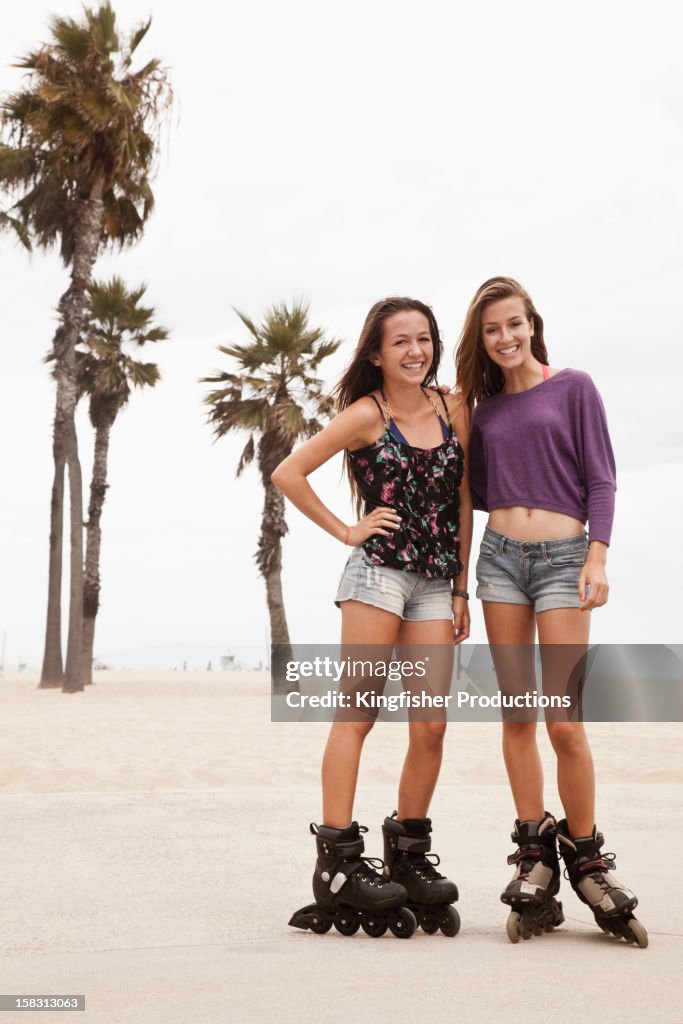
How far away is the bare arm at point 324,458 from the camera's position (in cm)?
338

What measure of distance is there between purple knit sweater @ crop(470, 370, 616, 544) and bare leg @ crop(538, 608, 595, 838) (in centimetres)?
32

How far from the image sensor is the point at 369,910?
3.14m

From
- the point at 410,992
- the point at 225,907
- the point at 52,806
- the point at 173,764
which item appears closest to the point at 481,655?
the point at 173,764

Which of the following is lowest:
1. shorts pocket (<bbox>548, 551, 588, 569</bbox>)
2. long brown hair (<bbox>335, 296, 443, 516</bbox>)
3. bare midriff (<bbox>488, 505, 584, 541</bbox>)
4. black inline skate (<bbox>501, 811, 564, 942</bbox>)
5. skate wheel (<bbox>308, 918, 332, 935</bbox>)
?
skate wheel (<bbox>308, 918, 332, 935</bbox>)

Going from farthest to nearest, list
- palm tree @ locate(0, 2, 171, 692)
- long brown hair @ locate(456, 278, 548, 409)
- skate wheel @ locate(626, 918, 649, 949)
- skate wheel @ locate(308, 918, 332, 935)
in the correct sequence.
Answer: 1. palm tree @ locate(0, 2, 171, 692)
2. long brown hair @ locate(456, 278, 548, 409)
3. skate wheel @ locate(308, 918, 332, 935)
4. skate wheel @ locate(626, 918, 649, 949)

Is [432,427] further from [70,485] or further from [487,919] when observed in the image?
[70,485]

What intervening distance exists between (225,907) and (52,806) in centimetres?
293

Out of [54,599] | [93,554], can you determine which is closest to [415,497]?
[54,599]

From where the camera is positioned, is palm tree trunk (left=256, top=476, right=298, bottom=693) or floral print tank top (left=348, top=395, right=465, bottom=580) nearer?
floral print tank top (left=348, top=395, right=465, bottom=580)

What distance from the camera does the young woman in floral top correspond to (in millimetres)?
3219

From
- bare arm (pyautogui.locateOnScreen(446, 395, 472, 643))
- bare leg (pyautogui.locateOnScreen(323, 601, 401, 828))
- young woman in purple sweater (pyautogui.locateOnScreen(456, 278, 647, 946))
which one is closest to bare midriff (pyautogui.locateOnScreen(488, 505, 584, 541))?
young woman in purple sweater (pyautogui.locateOnScreen(456, 278, 647, 946))

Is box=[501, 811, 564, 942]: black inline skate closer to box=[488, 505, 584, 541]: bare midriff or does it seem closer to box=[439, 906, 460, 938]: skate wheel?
box=[439, 906, 460, 938]: skate wheel

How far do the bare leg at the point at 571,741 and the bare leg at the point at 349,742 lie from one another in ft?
1.48

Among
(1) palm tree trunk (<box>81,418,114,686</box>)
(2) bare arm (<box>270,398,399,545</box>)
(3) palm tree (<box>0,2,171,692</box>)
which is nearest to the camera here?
(2) bare arm (<box>270,398,399,545</box>)
